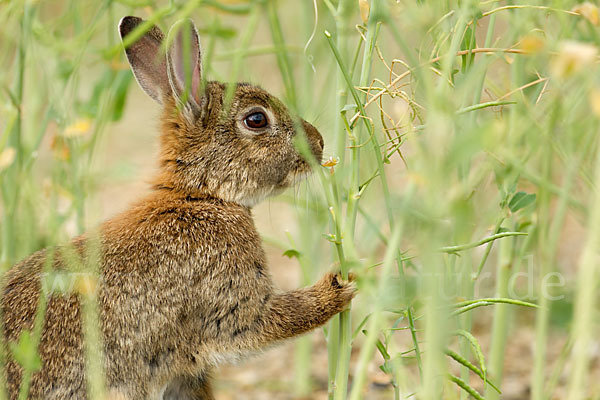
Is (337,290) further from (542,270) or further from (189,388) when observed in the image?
(542,270)

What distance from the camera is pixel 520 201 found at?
3305 millimetres

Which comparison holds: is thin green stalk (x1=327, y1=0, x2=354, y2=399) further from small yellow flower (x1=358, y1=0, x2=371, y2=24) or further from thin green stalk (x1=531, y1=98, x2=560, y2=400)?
thin green stalk (x1=531, y1=98, x2=560, y2=400)

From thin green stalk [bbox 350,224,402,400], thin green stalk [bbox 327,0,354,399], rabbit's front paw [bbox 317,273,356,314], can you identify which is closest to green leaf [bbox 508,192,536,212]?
thin green stalk [bbox 327,0,354,399]

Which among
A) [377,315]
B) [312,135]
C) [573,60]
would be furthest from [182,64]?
[573,60]

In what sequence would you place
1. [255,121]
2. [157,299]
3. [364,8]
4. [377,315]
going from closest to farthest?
[377,315], [364,8], [157,299], [255,121]

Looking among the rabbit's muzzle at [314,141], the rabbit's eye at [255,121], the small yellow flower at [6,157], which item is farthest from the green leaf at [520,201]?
the small yellow flower at [6,157]

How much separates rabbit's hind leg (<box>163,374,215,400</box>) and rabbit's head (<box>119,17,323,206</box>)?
887 mm

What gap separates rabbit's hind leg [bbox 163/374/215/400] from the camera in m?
3.97

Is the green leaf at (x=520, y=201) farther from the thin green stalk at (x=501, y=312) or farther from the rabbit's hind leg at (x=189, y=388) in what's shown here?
the rabbit's hind leg at (x=189, y=388)

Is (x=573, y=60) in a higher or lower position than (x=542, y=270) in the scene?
higher

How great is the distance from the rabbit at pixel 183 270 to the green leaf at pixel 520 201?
0.79m

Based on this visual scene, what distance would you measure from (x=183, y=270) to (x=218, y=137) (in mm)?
786

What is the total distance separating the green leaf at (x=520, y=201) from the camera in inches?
130

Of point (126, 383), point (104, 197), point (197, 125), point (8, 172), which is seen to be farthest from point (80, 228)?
point (104, 197)
